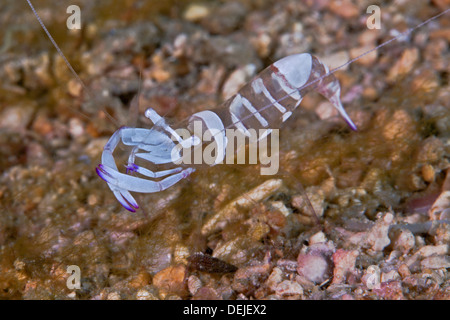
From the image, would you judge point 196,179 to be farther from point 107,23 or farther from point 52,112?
point 107,23

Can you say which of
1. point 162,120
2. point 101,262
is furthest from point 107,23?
point 101,262

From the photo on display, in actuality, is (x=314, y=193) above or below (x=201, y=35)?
below

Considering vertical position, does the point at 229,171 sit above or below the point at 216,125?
below

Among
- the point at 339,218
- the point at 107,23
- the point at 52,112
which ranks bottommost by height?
the point at 339,218

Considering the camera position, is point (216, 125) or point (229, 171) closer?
point (216, 125)

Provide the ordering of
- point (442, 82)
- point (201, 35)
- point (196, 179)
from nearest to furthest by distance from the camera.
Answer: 1. point (196, 179)
2. point (442, 82)
3. point (201, 35)
